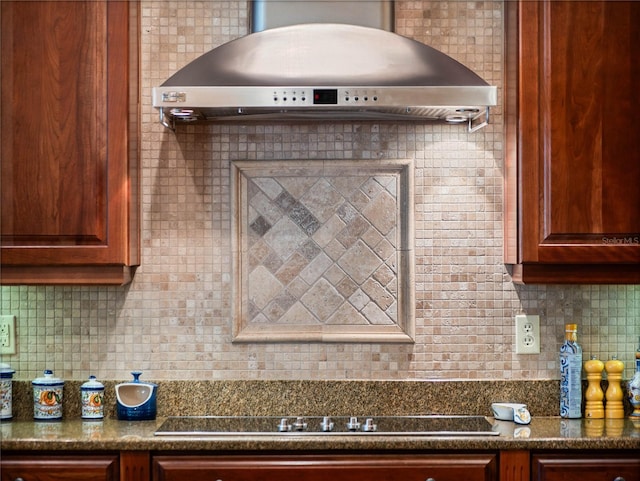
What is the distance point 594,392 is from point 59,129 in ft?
5.96

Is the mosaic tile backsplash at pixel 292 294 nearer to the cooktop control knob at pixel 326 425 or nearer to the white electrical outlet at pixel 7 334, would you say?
the white electrical outlet at pixel 7 334

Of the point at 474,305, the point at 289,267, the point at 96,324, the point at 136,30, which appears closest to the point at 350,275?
the point at 289,267

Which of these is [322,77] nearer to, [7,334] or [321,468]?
[321,468]

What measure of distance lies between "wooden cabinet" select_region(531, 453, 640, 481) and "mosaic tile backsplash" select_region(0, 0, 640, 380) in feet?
1.41

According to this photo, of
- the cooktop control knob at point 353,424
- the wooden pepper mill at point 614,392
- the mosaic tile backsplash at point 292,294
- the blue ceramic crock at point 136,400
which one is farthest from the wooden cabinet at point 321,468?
the wooden pepper mill at point 614,392

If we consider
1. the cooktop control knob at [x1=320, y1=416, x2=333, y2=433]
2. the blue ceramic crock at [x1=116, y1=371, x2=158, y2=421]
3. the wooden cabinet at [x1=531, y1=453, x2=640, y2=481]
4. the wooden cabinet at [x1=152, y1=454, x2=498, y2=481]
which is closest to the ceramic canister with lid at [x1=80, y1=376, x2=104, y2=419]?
the blue ceramic crock at [x1=116, y1=371, x2=158, y2=421]

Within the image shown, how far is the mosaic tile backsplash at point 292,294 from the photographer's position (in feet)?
8.70

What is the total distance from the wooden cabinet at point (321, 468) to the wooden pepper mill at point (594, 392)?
50 cm

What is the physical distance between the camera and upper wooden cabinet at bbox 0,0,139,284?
2379mm

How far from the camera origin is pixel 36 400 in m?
2.55

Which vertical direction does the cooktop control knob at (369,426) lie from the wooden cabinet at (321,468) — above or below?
above

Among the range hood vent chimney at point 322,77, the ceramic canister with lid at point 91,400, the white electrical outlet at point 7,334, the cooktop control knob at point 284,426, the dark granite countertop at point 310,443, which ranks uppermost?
the range hood vent chimney at point 322,77

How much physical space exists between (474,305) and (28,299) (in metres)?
1.44

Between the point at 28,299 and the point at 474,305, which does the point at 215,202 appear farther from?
the point at 474,305
